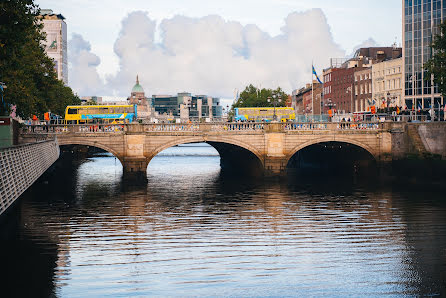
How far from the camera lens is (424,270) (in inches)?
1188

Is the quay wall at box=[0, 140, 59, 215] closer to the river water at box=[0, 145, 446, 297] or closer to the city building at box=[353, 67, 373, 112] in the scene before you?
the river water at box=[0, 145, 446, 297]

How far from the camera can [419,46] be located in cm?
11444

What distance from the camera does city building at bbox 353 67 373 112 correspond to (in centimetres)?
14450

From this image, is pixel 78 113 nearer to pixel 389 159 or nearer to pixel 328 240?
pixel 389 159

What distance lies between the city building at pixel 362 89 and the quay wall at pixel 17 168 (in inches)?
3966

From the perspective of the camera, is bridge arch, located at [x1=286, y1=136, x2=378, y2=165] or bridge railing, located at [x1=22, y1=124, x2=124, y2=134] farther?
bridge arch, located at [x1=286, y1=136, x2=378, y2=165]

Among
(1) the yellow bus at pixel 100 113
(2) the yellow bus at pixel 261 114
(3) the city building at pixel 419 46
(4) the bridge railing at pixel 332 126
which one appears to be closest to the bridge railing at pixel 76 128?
(4) the bridge railing at pixel 332 126

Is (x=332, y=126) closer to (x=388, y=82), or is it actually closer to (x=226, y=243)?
(x=226, y=243)

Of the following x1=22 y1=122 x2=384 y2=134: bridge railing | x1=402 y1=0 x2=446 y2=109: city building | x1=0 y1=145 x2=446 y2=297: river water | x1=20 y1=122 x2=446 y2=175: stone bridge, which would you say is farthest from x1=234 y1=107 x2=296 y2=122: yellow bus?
x1=0 y1=145 x2=446 y2=297: river water

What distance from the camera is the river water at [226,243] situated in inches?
1075

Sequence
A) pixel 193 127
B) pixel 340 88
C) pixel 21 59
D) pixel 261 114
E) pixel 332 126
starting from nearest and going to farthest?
pixel 21 59, pixel 193 127, pixel 332 126, pixel 261 114, pixel 340 88

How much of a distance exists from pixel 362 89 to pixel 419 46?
116ft

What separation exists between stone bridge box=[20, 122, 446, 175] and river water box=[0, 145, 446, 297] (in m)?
9.99

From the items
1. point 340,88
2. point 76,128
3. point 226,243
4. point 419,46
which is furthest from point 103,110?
point 340,88
